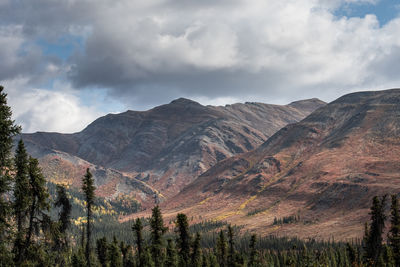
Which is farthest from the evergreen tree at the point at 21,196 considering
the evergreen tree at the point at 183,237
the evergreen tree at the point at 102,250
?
the evergreen tree at the point at 102,250

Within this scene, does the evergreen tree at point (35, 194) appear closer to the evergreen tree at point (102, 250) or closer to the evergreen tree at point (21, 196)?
the evergreen tree at point (21, 196)

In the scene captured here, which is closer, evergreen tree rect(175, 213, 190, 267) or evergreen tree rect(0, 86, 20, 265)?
evergreen tree rect(0, 86, 20, 265)

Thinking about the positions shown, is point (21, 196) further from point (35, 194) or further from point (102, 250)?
point (102, 250)

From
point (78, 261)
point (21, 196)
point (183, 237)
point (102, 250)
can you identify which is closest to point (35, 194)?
point (21, 196)

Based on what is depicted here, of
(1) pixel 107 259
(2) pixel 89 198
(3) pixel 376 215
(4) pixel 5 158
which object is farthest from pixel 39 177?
(1) pixel 107 259

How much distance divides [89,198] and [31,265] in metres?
12.9

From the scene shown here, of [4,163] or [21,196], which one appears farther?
[21,196]

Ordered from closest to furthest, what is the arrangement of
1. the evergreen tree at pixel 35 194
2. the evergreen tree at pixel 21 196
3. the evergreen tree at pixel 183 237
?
the evergreen tree at pixel 21 196 < the evergreen tree at pixel 35 194 < the evergreen tree at pixel 183 237

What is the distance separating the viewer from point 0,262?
79.8 feet

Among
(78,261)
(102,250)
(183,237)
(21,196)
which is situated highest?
(21,196)

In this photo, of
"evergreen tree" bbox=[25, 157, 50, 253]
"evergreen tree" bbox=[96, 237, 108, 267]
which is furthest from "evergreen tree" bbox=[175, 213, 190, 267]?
"evergreen tree" bbox=[25, 157, 50, 253]

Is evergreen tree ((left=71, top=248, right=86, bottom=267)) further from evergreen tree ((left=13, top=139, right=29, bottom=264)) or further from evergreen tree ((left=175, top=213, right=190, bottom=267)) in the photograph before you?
evergreen tree ((left=13, top=139, right=29, bottom=264))

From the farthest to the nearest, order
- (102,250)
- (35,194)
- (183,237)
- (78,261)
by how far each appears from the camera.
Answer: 1. (102,250)
2. (78,261)
3. (183,237)
4. (35,194)

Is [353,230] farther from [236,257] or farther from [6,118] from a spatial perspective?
[6,118]
